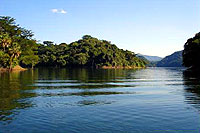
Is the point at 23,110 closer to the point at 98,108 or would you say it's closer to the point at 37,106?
the point at 37,106

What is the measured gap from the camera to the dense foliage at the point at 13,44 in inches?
4565

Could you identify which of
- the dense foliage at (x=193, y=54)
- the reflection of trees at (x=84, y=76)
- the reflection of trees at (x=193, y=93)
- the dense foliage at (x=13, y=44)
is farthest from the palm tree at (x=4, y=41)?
the reflection of trees at (x=193, y=93)

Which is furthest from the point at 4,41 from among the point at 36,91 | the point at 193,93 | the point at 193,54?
the point at 193,93

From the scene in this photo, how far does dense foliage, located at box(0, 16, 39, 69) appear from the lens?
380 feet

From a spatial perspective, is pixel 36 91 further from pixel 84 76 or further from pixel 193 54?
pixel 193 54

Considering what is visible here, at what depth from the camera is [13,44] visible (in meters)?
123

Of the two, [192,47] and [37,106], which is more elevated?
[192,47]

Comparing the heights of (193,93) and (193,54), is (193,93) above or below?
below

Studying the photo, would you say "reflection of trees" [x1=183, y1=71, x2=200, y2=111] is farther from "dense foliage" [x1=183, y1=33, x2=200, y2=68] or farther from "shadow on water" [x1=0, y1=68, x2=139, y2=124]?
"dense foliage" [x1=183, y1=33, x2=200, y2=68]

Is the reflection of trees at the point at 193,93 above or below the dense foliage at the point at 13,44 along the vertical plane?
below

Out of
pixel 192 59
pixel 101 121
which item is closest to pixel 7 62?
pixel 192 59

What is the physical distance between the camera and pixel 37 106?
2397 cm

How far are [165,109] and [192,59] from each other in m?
95.2

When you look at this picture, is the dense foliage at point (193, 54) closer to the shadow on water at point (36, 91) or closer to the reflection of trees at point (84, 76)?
the reflection of trees at point (84, 76)
